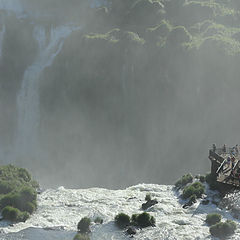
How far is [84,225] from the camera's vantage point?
38.5 metres

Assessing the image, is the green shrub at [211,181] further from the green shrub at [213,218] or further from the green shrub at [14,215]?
the green shrub at [14,215]

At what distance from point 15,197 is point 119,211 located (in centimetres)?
1150

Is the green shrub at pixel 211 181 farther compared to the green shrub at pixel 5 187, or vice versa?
the green shrub at pixel 5 187

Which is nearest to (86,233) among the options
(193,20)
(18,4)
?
(193,20)

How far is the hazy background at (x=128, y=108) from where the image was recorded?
75.6m

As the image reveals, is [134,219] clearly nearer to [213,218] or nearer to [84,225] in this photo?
[84,225]

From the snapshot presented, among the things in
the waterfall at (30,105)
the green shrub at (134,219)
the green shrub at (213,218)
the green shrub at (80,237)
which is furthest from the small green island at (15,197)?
the waterfall at (30,105)

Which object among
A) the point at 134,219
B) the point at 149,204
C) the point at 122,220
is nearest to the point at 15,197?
the point at 122,220

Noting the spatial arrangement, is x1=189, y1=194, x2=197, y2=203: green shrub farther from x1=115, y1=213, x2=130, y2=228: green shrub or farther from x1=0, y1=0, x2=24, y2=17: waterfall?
x1=0, y1=0, x2=24, y2=17: waterfall

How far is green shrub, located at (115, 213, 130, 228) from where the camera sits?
39025mm

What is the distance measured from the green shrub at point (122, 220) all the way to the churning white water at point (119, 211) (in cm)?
69

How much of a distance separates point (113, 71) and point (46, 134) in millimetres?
18675

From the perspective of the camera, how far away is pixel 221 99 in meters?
76.1

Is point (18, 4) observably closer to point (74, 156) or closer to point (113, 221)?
point (74, 156)
